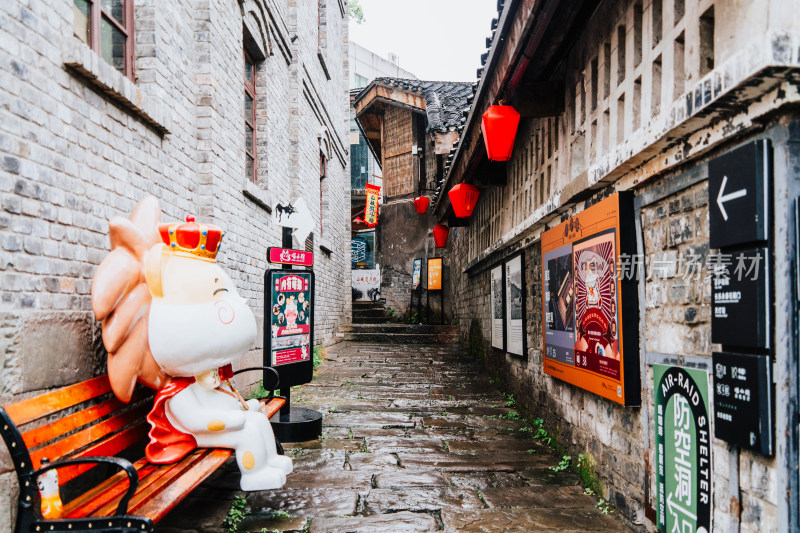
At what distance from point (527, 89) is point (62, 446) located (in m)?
4.31

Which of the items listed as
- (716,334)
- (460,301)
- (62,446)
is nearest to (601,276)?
(716,334)

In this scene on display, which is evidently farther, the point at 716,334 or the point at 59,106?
the point at 59,106

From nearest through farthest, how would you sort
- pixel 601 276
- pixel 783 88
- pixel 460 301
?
pixel 783 88 → pixel 601 276 → pixel 460 301

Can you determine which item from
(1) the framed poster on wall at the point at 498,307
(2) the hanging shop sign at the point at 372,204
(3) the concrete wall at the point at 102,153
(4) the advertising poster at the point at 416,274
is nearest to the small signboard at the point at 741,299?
(3) the concrete wall at the point at 102,153

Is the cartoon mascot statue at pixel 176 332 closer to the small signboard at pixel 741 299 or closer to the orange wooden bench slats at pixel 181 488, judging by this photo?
the orange wooden bench slats at pixel 181 488

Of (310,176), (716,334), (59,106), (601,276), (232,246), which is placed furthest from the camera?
(310,176)

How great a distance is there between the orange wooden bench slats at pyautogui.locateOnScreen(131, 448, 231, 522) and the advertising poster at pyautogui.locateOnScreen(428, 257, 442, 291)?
14.2 m

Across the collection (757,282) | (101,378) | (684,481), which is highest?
(757,282)

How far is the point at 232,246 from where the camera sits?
6430 mm

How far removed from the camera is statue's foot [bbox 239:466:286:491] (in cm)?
356

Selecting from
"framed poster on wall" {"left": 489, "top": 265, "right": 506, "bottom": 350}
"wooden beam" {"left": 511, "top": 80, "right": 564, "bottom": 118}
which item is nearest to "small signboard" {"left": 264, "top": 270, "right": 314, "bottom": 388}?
"wooden beam" {"left": 511, "top": 80, "right": 564, "bottom": 118}

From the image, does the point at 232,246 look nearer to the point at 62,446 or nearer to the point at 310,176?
the point at 62,446

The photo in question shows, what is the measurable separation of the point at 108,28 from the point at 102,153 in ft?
3.94

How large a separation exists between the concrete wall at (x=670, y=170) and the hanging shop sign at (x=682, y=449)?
0.08 metres
